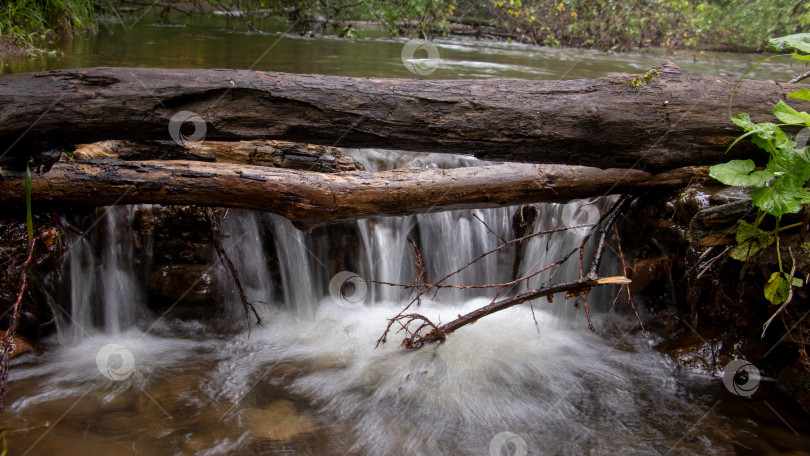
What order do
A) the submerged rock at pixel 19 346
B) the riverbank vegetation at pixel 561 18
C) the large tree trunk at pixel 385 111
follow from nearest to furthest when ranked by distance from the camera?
the large tree trunk at pixel 385 111, the submerged rock at pixel 19 346, the riverbank vegetation at pixel 561 18

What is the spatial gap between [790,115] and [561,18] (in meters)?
12.7

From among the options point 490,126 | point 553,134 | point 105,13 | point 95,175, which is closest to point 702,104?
point 553,134

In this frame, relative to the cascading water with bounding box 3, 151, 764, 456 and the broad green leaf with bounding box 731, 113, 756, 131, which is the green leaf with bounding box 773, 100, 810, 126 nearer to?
the broad green leaf with bounding box 731, 113, 756, 131

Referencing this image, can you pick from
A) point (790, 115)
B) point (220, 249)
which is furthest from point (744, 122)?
point (220, 249)

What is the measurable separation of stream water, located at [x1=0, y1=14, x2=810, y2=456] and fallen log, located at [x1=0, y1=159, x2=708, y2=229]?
88 cm

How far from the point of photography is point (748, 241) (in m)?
3.01

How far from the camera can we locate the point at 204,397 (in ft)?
10.4

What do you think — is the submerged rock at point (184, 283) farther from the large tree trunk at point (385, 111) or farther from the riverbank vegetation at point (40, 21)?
the riverbank vegetation at point (40, 21)

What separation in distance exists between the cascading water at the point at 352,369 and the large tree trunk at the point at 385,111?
1.31 meters

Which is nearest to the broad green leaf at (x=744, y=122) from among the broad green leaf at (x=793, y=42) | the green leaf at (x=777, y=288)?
the broad green leaf at (x=793, y=42)

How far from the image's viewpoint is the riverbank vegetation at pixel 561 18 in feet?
40.6

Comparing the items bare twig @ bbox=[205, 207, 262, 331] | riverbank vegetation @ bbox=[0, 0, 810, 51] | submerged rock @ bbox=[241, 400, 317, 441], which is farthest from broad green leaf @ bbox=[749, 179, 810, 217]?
riverbank vegetation @ bbox=[0, 0, 810, 51]

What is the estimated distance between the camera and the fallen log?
288cm

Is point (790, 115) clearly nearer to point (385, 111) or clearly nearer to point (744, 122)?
point (744, 122)
